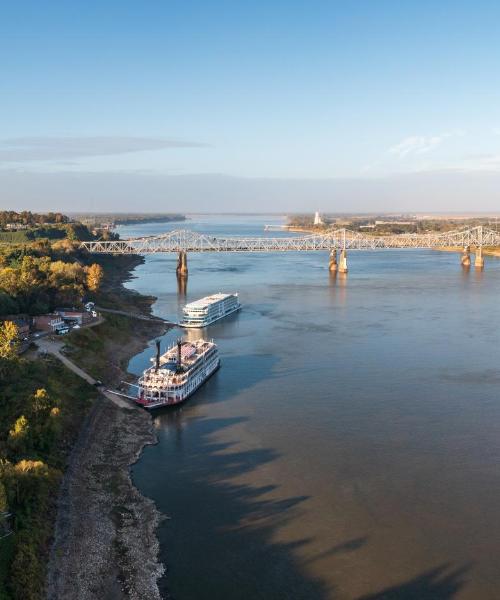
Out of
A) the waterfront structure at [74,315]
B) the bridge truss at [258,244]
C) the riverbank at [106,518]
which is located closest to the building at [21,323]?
the waterfront structure at [74,315]

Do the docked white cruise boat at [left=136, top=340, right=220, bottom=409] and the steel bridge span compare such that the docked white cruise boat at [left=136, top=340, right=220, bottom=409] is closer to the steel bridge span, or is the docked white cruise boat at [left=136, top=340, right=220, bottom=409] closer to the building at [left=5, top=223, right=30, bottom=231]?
the steel bridge span

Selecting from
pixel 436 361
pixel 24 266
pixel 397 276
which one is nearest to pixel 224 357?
pixel 436 361

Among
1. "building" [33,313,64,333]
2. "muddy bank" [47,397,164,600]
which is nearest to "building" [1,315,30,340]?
"building" [33,313,64,333]

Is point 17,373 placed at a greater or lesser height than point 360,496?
greater

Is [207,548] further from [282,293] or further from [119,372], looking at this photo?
[282,293]

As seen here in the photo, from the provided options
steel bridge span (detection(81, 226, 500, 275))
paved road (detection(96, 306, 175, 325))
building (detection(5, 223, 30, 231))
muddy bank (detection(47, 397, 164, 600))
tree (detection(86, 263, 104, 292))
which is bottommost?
muddy bank (detection(47, 397, 164, 600))

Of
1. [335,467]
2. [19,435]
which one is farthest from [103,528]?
[335,467]

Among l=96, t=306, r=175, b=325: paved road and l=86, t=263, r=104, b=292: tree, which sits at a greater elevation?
l=86, t=263, r=104, b=292: tree

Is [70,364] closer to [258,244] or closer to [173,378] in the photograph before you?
[173,378]
